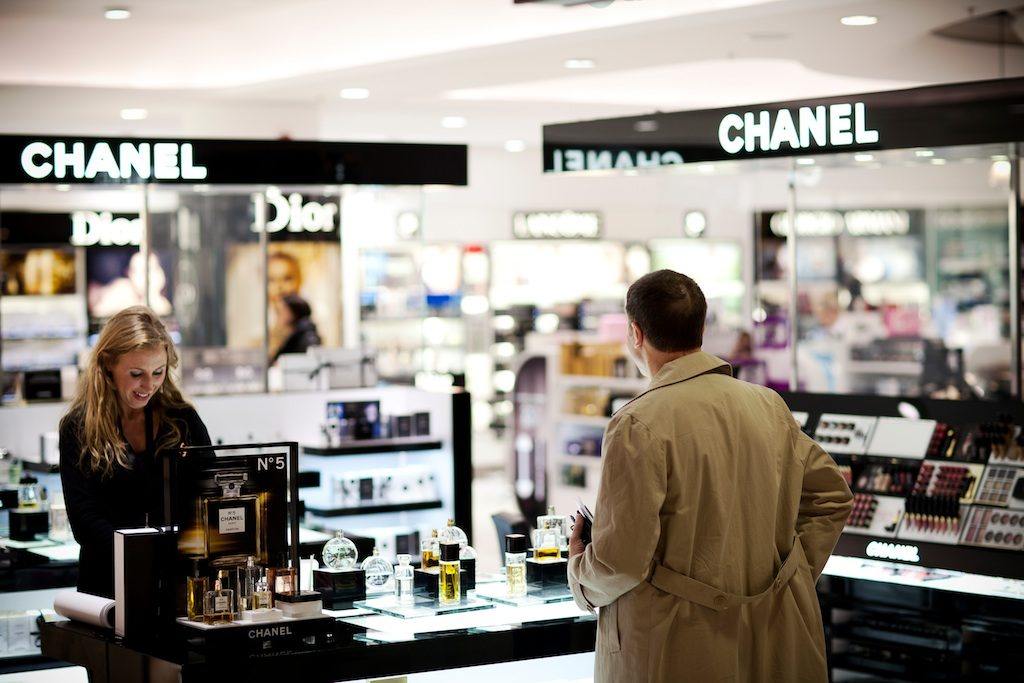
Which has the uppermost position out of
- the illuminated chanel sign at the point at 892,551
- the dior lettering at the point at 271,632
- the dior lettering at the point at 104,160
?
the dior lettering at the point at 104,160

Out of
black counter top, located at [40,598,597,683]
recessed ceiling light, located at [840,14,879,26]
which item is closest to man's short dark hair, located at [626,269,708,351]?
black counter top, located at [40,598,597,683]

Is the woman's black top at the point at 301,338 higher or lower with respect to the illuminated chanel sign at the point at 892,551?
higher

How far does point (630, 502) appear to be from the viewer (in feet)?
8.96

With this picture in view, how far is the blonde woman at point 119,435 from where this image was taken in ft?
11.8

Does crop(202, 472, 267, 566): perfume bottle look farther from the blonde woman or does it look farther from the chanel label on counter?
the blonde woman

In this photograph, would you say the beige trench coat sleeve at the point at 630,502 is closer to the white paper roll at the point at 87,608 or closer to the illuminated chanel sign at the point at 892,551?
the white paper roll at the point at 87,608

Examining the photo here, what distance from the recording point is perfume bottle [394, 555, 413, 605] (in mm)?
3564

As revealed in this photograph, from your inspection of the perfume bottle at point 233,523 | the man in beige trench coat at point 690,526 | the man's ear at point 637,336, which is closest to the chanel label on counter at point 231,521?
the perfume bottle at point 233,523

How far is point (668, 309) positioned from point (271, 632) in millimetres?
1171

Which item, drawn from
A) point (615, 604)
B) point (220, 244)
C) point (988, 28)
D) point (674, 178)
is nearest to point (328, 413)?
point (220, 244)

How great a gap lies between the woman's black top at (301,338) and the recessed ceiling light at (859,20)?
420 centimetres

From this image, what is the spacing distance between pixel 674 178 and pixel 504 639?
11641 millimetres

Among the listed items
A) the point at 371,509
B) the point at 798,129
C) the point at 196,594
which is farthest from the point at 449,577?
the point at 371,509

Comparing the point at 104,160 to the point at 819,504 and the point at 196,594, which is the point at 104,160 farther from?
the point at 819,504
